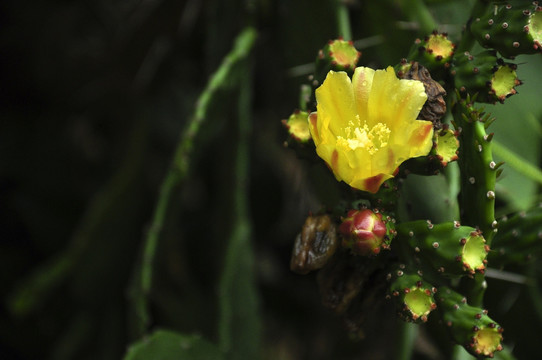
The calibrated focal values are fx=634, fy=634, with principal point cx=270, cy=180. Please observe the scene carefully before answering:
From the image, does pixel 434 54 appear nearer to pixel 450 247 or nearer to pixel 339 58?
pixel 339 58

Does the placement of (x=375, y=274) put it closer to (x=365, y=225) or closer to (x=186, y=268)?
(x=365, y=225)

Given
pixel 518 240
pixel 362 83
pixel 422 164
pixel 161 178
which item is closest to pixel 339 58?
pixel 362 83

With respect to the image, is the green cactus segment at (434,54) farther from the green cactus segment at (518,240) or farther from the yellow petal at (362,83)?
the green cactus segment at (518,240)

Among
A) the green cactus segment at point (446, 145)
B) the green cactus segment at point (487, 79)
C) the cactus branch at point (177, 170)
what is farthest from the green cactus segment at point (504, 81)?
the cactus branch at point (177, 170)

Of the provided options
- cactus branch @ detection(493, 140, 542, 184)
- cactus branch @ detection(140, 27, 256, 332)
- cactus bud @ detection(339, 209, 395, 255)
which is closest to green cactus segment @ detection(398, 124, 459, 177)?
cactus bud @ detection(339, 209, 395, 255)

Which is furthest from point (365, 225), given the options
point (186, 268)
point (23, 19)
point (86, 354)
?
point (23, 19)
